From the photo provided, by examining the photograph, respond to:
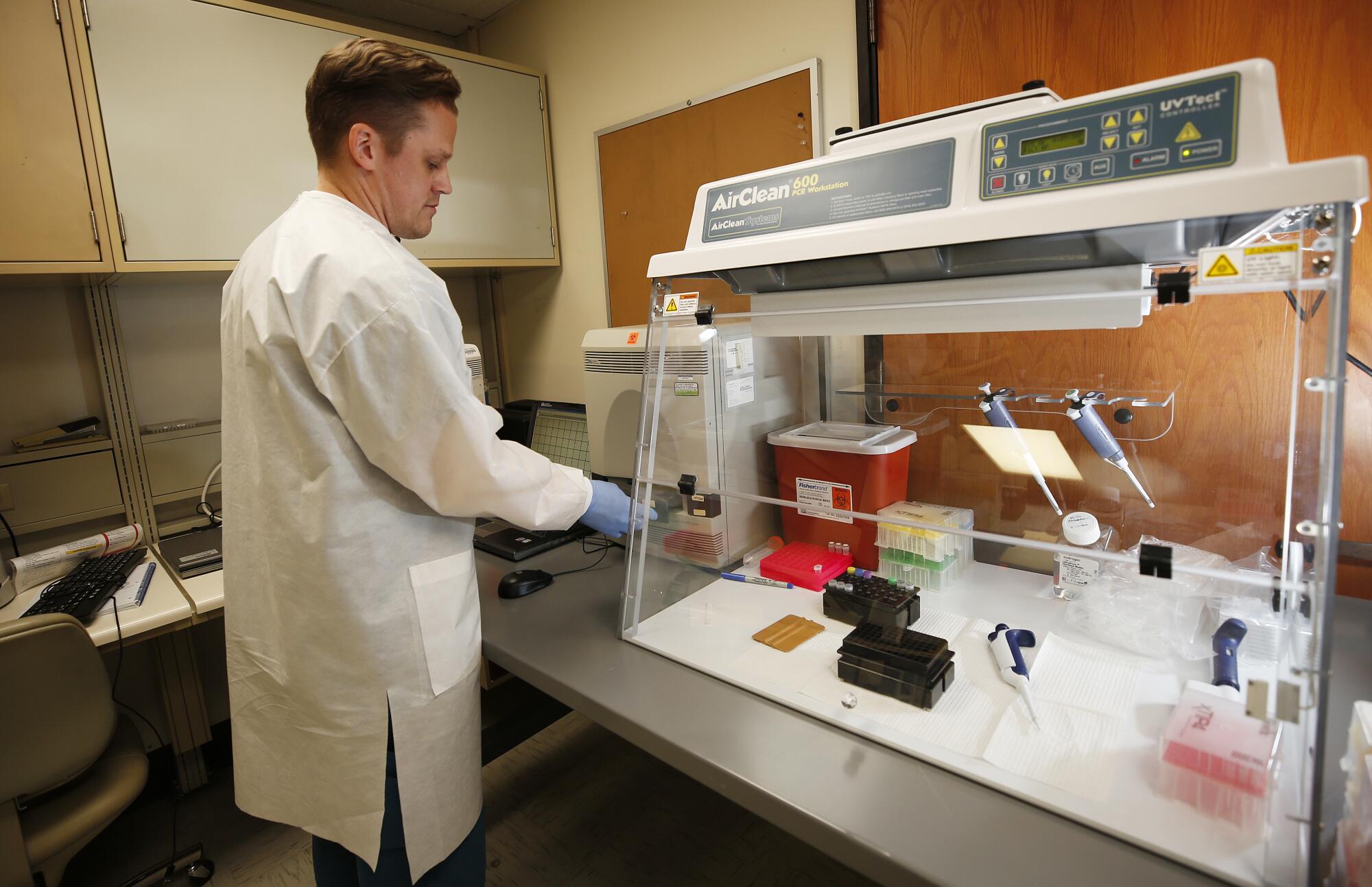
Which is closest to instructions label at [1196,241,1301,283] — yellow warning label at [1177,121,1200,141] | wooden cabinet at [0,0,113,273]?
yellow warning label at [1177,121,1200,141]

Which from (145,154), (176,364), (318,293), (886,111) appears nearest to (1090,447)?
(886,111)

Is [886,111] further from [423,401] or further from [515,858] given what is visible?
[515,858]

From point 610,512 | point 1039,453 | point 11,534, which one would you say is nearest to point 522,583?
point 610,512

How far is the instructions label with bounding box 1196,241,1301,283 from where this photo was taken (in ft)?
2.32

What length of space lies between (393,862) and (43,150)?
194cm

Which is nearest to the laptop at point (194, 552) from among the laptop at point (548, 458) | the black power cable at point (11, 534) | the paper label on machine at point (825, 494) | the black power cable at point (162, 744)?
the black power cable at point (162, 744)

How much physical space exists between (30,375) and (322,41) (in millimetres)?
1424

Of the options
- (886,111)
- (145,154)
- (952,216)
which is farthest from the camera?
(145,154)

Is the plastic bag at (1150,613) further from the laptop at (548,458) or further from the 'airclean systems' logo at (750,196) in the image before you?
the laptop at (548,458)

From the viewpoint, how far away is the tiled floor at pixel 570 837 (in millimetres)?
1813

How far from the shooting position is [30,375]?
2158 millimetres

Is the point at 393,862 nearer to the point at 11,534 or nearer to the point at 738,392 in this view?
the point at 738,392

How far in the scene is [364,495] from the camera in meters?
1.02

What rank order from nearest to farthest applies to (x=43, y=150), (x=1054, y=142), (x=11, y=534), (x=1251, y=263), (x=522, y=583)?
(x=1251, y=263), (x=1054, y=142), (x=522, y=583), (x=43, y=150), (x=11, y=534)
